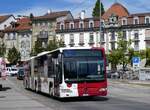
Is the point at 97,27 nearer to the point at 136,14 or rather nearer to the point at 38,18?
the point at 136,14

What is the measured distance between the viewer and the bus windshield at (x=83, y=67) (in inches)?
1012

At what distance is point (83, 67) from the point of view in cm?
2583

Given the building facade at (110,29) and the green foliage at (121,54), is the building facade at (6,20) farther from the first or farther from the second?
the green foliage at (121,54)

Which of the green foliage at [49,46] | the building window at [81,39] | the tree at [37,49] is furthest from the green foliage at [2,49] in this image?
the building window at [81,39]

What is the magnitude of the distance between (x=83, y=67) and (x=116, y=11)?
93319 mm

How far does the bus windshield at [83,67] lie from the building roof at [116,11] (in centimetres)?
8891

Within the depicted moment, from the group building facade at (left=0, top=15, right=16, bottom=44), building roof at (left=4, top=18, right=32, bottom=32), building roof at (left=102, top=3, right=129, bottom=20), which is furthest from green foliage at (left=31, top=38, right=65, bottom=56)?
building facade at (left=0, top=15, right=16, bottom=44)

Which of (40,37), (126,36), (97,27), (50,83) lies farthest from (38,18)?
(50,83)

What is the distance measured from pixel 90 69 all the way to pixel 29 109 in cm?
576

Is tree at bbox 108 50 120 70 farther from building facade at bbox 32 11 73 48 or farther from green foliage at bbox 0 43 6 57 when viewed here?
green foliage at bbox 0 43 6 57

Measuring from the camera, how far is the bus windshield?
25.7 metres

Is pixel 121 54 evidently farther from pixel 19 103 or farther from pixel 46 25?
pixel 19 103

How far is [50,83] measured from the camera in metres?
28.4

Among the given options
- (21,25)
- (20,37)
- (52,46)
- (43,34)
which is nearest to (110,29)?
(52,46)
